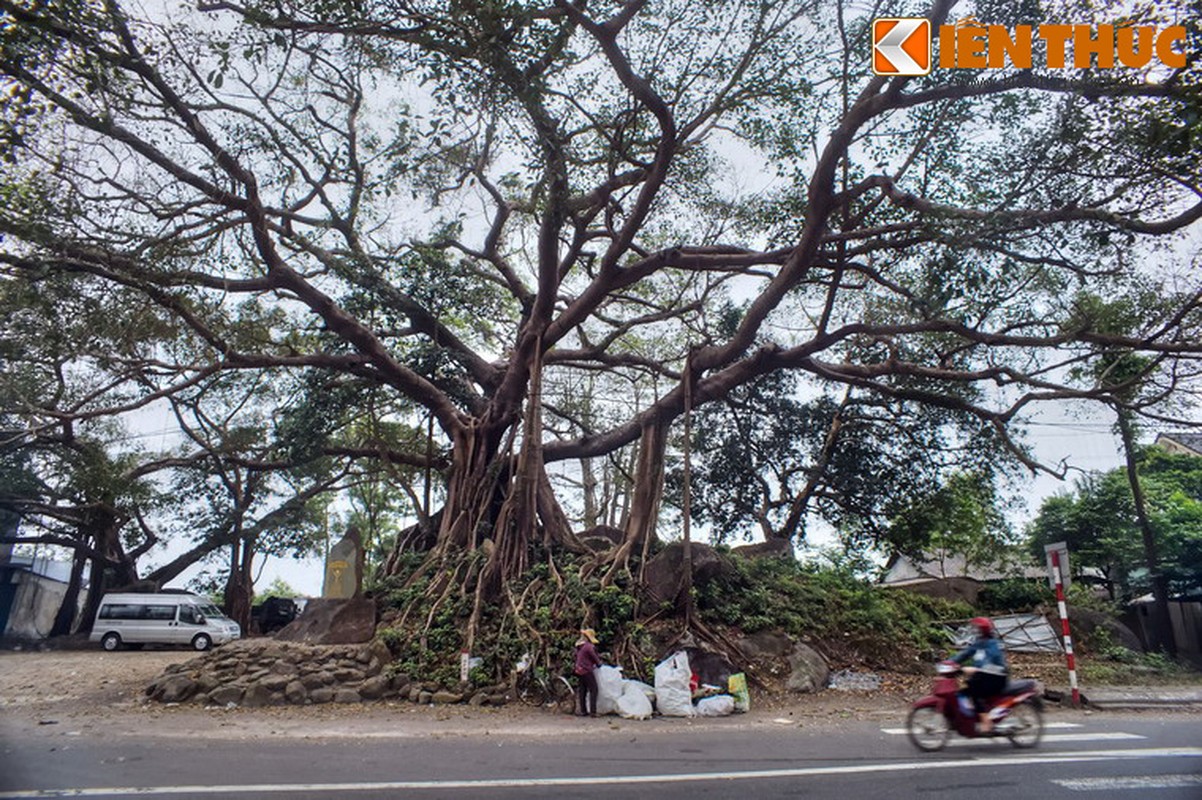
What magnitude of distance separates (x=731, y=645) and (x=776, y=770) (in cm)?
616

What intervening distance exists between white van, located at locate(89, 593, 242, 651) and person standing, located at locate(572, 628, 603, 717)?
17.4 m

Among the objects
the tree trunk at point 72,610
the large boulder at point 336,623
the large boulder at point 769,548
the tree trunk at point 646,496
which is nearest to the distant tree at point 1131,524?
the large boulder at point 769,548

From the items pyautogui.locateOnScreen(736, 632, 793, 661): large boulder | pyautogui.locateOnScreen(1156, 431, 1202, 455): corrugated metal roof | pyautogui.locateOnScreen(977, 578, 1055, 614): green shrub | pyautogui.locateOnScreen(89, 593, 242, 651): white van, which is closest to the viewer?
pyautogui.locateOnScreen(736, 632, 793, 661): large boulder

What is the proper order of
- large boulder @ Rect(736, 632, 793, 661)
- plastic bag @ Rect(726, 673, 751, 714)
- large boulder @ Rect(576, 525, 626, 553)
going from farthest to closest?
1. large boulder @ Rect(576, 525, 626, 553)
2. large boulder @ Rect(736, 632, 793, 661)
3. plastic bag @ Rect(726, 673, 751, 714)

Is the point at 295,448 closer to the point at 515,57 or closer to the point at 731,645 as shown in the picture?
the point at 731,645

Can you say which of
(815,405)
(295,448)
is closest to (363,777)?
(295,448)

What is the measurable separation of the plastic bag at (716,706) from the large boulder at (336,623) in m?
5.65

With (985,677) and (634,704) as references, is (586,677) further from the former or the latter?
(985,677)

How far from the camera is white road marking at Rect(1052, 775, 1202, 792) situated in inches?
218

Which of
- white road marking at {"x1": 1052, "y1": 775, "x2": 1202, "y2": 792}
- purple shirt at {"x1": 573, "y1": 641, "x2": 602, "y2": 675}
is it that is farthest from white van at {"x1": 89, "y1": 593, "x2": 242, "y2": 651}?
white road marking at {"x1": 1052, "y1": 775, "x2": 1202, "y2": 792}

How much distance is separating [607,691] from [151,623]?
18.9 meters

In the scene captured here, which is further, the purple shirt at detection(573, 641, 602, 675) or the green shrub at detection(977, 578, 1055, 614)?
the green shrub at detection(977, 578, 1055, 614)

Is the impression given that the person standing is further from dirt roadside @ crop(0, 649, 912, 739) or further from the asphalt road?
the asphalt road

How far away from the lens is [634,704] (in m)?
10.3
